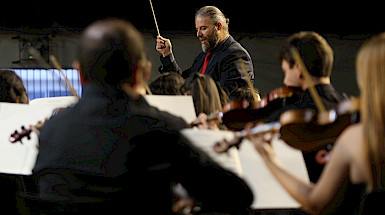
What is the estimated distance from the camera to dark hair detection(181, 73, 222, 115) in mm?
2258

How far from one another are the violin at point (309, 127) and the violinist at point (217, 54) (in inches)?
60.3

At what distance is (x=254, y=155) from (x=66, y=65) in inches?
239

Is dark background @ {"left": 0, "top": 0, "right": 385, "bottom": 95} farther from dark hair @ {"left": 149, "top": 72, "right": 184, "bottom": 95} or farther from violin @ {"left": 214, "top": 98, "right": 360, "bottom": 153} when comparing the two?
violin @ {"left": 214, "top": 98, "right": 360, "bottom": 153}

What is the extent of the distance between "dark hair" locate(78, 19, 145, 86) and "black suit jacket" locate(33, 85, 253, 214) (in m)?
0.04

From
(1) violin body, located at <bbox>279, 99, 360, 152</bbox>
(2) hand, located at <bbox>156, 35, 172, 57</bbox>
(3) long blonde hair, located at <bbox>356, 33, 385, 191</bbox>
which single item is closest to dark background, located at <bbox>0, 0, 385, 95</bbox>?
(2) hand, located at <bbox>156, 35, 172, 57</bbox>

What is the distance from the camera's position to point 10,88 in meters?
2.55

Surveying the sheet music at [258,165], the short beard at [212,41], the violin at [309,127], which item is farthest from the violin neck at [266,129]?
the short beard at [212,41]

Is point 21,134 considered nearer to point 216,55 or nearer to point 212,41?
point 216,55

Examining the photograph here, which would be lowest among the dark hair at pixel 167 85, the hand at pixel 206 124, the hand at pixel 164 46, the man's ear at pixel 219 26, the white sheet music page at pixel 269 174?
the white sheet music page at pixel 269 174

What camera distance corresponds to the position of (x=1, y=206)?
2141mm

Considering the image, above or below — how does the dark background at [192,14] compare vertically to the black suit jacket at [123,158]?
above

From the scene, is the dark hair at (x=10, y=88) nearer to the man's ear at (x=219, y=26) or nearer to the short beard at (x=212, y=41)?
the short beard at (x=212, y=41)

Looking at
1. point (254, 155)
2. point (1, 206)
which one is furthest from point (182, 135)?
point (1, 206)

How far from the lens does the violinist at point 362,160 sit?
3.71ft
